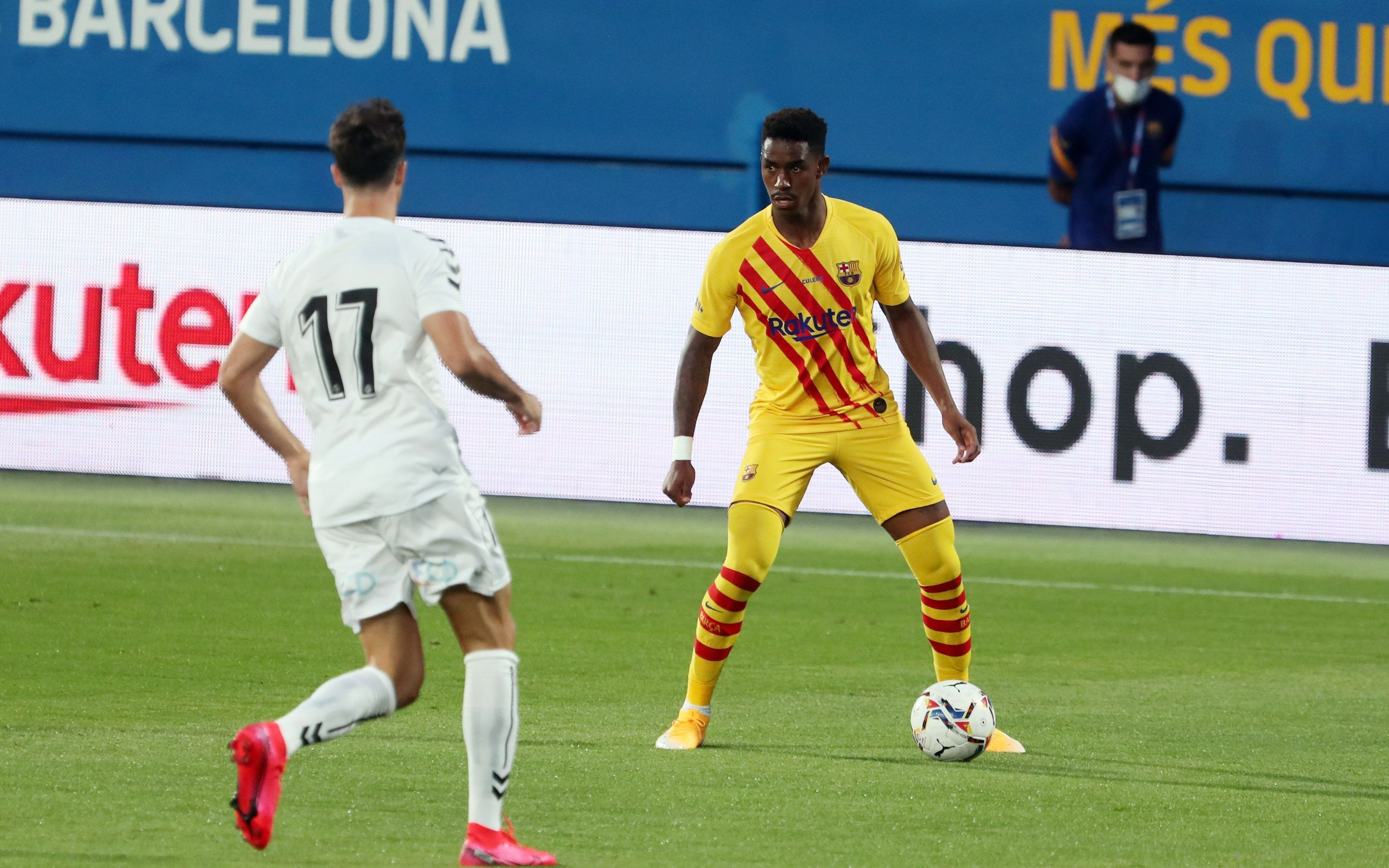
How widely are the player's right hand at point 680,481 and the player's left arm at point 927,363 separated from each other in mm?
783

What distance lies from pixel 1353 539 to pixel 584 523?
14.2 ft

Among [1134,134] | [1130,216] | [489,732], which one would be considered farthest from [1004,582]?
[489,732]

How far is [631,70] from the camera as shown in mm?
14906

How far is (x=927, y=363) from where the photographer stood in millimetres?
6004

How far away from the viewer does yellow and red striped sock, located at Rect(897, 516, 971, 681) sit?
5.83 meters

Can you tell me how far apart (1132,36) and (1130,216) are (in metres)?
1.24

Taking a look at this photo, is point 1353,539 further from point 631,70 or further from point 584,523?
point 631,70

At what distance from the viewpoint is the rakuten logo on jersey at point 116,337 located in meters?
10.7

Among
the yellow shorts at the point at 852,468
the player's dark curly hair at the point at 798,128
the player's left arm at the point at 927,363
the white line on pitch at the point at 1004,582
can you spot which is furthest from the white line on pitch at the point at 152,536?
the player's dark curly hair at the point at 798,128

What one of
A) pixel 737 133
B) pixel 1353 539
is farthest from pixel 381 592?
pixel 737 133

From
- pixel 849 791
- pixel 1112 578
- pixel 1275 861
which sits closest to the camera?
pixel 1275 861

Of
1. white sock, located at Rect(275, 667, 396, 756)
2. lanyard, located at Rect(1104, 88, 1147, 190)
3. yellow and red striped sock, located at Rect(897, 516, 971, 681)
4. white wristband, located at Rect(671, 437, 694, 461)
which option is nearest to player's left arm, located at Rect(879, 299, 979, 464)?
yellow and red striped sock, located at Rect(897, 516, 971, 681)

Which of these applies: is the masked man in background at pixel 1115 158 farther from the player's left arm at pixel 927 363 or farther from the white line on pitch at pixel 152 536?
the player's left arm at pixel 927 363

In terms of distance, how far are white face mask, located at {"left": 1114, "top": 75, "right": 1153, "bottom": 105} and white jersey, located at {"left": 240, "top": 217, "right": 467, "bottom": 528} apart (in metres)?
9.29
